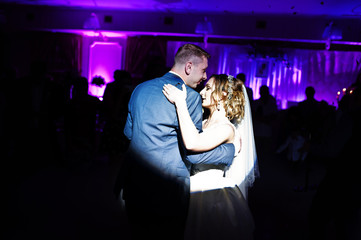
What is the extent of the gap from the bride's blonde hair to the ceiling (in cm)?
467

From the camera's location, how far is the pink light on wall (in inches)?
328

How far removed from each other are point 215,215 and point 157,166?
596 millimetres

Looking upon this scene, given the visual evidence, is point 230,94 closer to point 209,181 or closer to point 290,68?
point 209,181

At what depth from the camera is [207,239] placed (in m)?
1.93

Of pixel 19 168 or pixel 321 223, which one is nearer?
pixel 321 223

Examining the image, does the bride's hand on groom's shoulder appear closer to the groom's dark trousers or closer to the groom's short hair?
the groom's dark trousers

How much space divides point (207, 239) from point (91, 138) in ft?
10.4

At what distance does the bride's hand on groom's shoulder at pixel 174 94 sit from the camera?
1.59m

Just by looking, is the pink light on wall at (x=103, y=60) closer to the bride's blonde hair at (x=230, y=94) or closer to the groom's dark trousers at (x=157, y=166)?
the bride's blonde hair at (x=230, y=94)

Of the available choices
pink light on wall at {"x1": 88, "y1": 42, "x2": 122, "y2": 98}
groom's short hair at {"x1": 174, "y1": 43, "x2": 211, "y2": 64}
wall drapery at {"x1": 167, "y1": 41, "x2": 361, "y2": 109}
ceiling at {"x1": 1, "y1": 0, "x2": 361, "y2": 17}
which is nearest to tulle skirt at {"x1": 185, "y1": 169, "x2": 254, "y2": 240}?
groom's short hair at {"x1": 174, "y1": 43, "x2": 211, "y2": 64}

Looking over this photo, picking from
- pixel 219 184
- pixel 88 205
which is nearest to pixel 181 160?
pixel 219 184

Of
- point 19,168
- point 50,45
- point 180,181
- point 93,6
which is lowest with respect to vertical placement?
point 19,168

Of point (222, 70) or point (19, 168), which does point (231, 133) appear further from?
point (222, 70)

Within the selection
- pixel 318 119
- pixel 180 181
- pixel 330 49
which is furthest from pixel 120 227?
pixel 330 49
